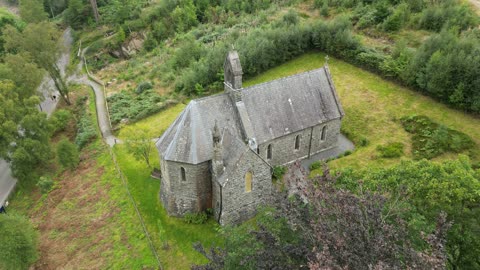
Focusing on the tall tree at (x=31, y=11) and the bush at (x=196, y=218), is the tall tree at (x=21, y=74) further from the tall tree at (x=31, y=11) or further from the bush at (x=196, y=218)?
the tall tree at (x=31, y=11)

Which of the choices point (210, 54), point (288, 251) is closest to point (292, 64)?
point (210, 54)

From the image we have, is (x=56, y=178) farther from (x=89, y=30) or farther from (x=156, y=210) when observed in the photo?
(x=89, y=30)

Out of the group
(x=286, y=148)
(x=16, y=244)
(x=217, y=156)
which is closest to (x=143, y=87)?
(x=286, y=148)

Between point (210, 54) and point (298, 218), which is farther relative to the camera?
point (210, 54)

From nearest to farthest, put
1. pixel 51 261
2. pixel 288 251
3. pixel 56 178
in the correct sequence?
1. pixel 288 251
2. pixel 51 261
3. pixel 56 178

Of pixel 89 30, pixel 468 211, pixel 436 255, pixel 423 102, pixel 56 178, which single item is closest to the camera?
pixel 436 255

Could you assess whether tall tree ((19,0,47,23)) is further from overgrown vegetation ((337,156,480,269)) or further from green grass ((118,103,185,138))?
overgrown vegetation ((337,156,480,269))

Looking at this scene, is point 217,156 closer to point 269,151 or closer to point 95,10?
point 269,151
